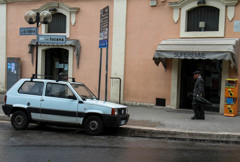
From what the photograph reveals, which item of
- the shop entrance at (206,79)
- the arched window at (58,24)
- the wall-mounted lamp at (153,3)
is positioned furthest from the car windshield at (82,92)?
the arched window at (58,24)

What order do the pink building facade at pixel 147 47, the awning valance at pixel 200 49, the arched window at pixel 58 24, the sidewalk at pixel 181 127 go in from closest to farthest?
the sidewalk at pixel 181 127 → the awning valance at pixel 200 49 → the pink building facade at pixel 147 47 → the arched window at pixel 58 24

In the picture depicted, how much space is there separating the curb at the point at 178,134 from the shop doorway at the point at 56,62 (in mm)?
7949

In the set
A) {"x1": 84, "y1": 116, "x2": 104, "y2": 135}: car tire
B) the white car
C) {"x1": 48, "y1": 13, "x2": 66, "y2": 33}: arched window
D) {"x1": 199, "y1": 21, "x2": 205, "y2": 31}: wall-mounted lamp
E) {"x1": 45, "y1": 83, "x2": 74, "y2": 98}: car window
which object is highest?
{"x1": 48, "y1": 13, "x2": 66, "y2": 33}: arched window

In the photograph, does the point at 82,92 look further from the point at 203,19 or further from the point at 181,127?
the point at 203,19

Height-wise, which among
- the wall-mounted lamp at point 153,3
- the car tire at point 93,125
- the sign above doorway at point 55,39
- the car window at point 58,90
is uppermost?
the wall-mounted lamp at point 153,3

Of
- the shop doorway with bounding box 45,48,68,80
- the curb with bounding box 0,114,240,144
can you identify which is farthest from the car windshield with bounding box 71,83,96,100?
the shop doorway with bounding box 45,48,68,80

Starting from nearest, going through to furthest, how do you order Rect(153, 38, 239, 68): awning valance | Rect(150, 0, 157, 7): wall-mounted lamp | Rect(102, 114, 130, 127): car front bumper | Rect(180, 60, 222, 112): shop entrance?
Rect(102, 114, 130, 127): car front bumper < Rect(153, 38, 239, 68): awning valance < Rect(180, 60, 222, 112): shop entrance < Rect(150, 0, 157, 7): wall-mounted lamp

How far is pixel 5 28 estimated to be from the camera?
1712 centimetres

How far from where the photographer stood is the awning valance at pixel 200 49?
11.5 m

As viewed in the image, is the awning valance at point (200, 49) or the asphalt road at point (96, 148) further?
Answer: the awning valance at point (200, 49)

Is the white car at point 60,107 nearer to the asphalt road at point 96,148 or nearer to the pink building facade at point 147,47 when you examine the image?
the asphalt road at point 96,148

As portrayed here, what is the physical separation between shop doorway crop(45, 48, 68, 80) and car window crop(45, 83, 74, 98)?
7.30 meters

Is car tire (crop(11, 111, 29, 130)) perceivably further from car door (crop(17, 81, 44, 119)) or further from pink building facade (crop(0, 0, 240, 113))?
pink building facade (crop(0, 0, 240, 113))

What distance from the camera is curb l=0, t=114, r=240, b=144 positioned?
28.0 ft
